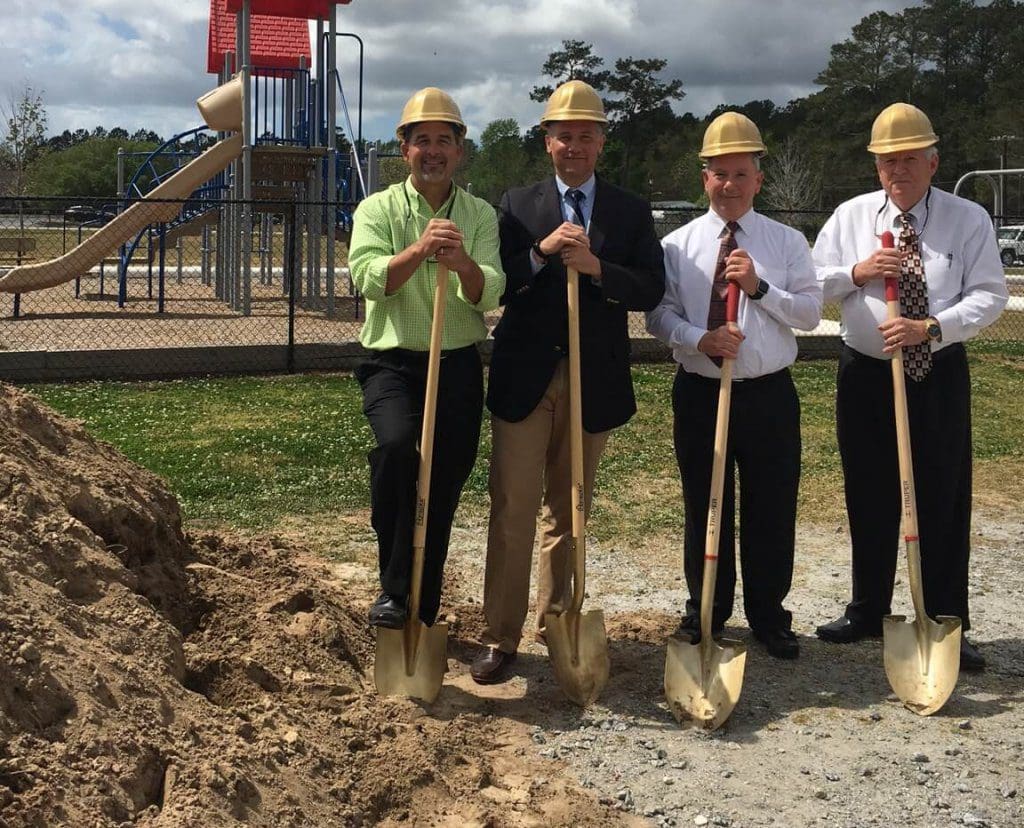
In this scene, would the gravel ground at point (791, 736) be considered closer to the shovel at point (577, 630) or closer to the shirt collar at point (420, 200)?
the shovel at point (577, 630)

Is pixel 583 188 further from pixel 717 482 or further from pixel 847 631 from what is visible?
pixel 847 631

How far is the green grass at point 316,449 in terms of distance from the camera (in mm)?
7281

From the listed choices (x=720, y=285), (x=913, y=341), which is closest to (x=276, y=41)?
(x=720, y=285)

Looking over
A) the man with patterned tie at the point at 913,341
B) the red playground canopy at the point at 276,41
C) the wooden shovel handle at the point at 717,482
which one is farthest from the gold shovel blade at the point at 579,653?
the red playground canopy at the point at 276,41

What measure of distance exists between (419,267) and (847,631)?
243 cm

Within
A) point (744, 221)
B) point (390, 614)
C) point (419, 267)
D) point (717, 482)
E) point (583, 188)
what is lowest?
point (390, 614)

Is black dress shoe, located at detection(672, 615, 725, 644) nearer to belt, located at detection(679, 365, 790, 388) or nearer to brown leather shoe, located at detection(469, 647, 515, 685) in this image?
brown leather shoe, located at detection(469, 647, 515, 685)

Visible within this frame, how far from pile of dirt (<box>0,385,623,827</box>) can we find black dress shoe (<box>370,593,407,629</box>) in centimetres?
27

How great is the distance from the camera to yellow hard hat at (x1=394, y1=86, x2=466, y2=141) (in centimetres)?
425

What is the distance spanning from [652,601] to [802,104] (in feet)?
213

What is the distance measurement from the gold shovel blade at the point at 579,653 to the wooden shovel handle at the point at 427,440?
500mm

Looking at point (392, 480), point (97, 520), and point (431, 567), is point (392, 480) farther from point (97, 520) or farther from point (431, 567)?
point (97, 520)

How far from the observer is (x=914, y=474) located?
5.02 m

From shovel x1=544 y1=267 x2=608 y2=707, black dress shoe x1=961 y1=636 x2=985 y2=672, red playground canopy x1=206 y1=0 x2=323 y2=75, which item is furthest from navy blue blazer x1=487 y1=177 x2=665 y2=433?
red playground canopy x1=206 y1=0 x2=323 y2=75
